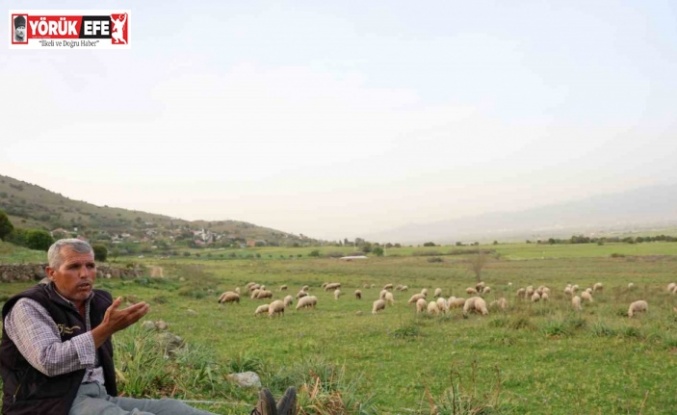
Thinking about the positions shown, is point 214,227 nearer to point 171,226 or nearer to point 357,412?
point 171,226

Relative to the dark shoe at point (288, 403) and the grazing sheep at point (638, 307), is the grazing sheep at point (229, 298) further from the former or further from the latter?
the dark shoe at point (288, 403)

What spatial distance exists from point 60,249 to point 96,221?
3936 inches

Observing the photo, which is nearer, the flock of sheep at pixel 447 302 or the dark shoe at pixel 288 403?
the dark shoe at pixel 288 403

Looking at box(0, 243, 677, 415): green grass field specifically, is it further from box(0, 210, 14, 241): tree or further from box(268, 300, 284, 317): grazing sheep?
box(0, 210, 14, 241): tree

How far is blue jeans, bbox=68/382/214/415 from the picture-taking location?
165 inches

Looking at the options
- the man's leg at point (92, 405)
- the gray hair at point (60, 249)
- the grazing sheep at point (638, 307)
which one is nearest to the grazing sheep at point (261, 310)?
the grazing sheep at point (638, 307)

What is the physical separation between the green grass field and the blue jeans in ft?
7.92

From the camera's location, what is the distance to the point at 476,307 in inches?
755

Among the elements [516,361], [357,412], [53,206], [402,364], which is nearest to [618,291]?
[516,361]

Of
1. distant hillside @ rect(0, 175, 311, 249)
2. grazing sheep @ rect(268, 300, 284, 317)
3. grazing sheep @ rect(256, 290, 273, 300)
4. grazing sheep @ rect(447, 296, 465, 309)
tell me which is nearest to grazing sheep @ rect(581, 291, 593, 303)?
grazing sheep @ rect(447, 296, 465, 309)

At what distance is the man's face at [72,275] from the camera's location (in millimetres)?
4348

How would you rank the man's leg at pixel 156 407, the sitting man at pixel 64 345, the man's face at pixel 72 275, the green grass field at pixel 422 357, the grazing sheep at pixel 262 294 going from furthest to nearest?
the grazing sheep at pixel 262 294 < the green grass field at pixel 422 357 < the man's leg at pixel 156 407 < the man's face at pixel 72 275 < the sitting man at pixel 64 345

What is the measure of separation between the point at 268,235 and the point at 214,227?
45.3 ft

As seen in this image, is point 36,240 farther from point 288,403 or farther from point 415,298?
point 288,403
